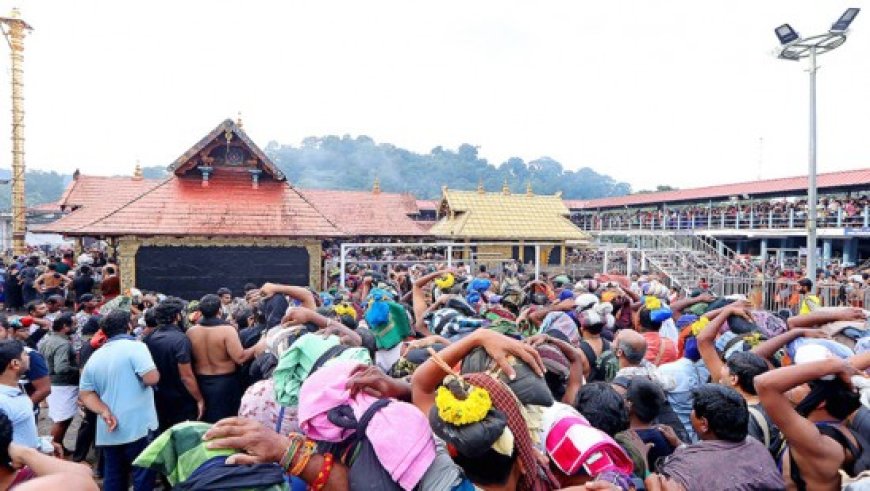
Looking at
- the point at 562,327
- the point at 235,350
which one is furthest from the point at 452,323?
the point at 235,350

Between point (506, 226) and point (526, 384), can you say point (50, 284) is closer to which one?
point (526, 384)

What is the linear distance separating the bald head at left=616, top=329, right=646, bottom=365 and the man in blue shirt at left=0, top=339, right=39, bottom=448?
3.81 meters

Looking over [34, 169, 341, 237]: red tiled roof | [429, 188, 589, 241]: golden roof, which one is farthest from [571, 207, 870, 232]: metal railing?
[34, 169, 341, 237]: red tiled roof

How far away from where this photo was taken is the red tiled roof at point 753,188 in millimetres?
22828

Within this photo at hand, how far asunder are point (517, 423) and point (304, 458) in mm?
863

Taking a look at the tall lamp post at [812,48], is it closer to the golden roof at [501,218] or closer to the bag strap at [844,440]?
the golden roof at [501,218]

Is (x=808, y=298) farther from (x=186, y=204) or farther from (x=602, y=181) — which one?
(x=602, y=181)

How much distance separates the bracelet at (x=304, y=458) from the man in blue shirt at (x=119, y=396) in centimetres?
276

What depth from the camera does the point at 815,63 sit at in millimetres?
12711

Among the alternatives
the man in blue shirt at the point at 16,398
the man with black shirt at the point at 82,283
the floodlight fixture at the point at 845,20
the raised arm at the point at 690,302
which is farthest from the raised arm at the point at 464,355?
the floodlight fixture at the point at 845,20

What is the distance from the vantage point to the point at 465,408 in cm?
185

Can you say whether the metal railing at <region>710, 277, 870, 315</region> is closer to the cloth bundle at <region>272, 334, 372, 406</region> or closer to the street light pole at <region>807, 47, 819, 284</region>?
the street light pole at <region>807, 47, 819, 284</region>

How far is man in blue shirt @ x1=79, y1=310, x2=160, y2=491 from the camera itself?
4.09 meters

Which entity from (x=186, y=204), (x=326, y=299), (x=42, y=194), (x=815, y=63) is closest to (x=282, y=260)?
(x=186, y=204)
